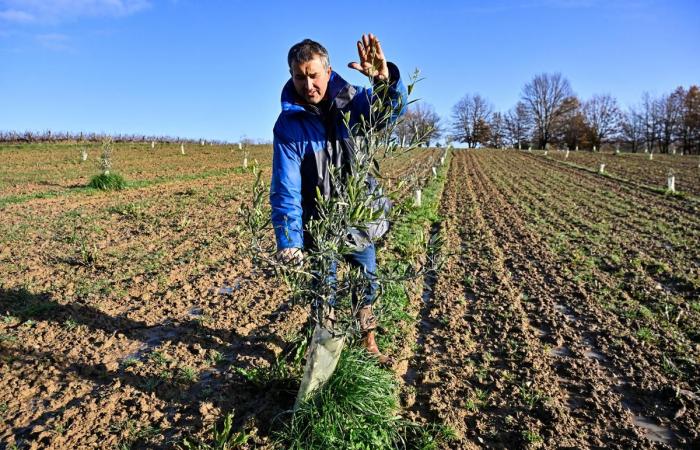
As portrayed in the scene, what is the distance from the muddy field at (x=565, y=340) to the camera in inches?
119

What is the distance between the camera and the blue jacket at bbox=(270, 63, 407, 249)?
2.52 meters

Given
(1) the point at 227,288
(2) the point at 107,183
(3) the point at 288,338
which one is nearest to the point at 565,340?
(3) the point at 288,338

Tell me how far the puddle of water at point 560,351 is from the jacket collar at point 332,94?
2988mm

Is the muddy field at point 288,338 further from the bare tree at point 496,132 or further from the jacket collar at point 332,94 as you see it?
the bare tree at point 496,132

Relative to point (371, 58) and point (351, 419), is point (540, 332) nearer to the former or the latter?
point (351, 419)

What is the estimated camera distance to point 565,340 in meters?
4.31

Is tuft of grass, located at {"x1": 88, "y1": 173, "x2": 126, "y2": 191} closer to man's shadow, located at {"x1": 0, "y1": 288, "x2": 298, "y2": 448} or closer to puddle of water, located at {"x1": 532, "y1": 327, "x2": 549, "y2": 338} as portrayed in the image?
man's shadow, located at {"x1": 0, "y1": 288, "x2": 298, "y2": 448}

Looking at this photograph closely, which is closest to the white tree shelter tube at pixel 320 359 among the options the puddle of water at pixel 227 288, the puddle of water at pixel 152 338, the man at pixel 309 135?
the man at pixel 309 135

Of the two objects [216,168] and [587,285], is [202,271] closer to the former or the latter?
[587,285]

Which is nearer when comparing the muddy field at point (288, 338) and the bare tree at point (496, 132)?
the muddy field at point (288, 338)

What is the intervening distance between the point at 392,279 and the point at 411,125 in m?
0.86

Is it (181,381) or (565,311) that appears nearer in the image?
(181,381)

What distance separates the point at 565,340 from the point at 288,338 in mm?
2592

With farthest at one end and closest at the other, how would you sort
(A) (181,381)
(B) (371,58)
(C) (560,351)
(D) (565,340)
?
(D) (565,340)
(C) (560,351)
(A) (181,381)
(B) (371,58)
